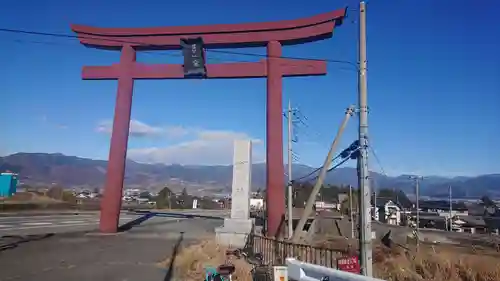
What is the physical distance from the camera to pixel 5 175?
1556 inches

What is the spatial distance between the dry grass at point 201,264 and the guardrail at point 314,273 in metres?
2.40

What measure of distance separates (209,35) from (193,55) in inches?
66.1

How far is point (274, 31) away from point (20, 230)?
15.0 m

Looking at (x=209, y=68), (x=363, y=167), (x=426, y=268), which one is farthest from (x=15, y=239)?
(x=426, y=268)

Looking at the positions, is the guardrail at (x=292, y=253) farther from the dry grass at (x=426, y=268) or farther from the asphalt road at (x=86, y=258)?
the asphalt road at (x=86, y=258)

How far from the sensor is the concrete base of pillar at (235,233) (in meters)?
13.5

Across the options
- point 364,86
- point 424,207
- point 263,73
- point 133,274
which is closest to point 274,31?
point 263,73

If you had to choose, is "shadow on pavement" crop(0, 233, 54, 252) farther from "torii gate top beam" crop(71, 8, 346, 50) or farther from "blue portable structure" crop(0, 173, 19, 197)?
"blue portable structure" crop(0, 173, 19, 197)

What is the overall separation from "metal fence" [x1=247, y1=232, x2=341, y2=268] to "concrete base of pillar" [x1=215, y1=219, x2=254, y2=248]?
252 centimetres

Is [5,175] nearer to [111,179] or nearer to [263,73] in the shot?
[111,179]

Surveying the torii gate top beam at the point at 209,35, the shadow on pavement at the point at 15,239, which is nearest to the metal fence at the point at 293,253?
the shadow on pavement at the point at 15,239

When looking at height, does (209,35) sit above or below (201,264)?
above

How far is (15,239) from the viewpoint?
14875 mm

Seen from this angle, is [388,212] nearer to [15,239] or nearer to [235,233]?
[235,233]
